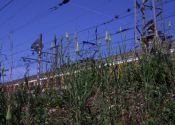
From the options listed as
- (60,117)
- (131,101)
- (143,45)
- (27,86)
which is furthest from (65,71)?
(143,45)

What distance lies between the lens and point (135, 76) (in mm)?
4016

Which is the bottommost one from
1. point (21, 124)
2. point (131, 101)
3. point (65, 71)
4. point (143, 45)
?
point (21, 124)

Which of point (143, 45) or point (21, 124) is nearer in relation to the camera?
point (21, 124)

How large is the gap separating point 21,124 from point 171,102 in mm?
1317

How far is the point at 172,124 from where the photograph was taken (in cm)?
260

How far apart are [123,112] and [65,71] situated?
0.69 m

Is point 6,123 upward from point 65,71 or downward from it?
downward

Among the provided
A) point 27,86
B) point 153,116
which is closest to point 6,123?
point 27,86

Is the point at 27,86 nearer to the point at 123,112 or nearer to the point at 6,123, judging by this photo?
the point at 6,123

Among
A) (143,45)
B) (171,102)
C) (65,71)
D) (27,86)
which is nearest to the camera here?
(171,102)

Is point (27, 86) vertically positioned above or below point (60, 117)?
above

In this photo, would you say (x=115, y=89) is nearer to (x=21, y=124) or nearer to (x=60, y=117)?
(x=60, y=117)

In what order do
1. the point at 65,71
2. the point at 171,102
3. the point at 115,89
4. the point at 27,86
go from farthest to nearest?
the point at 27,86, the point at 65,71, the point at 171,102, the point at 115,89

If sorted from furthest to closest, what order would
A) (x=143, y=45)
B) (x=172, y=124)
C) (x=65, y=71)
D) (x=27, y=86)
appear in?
(x=143, y=45) → (x=27, y=86) → (x=65, y=71) → (x=172, y=124)
